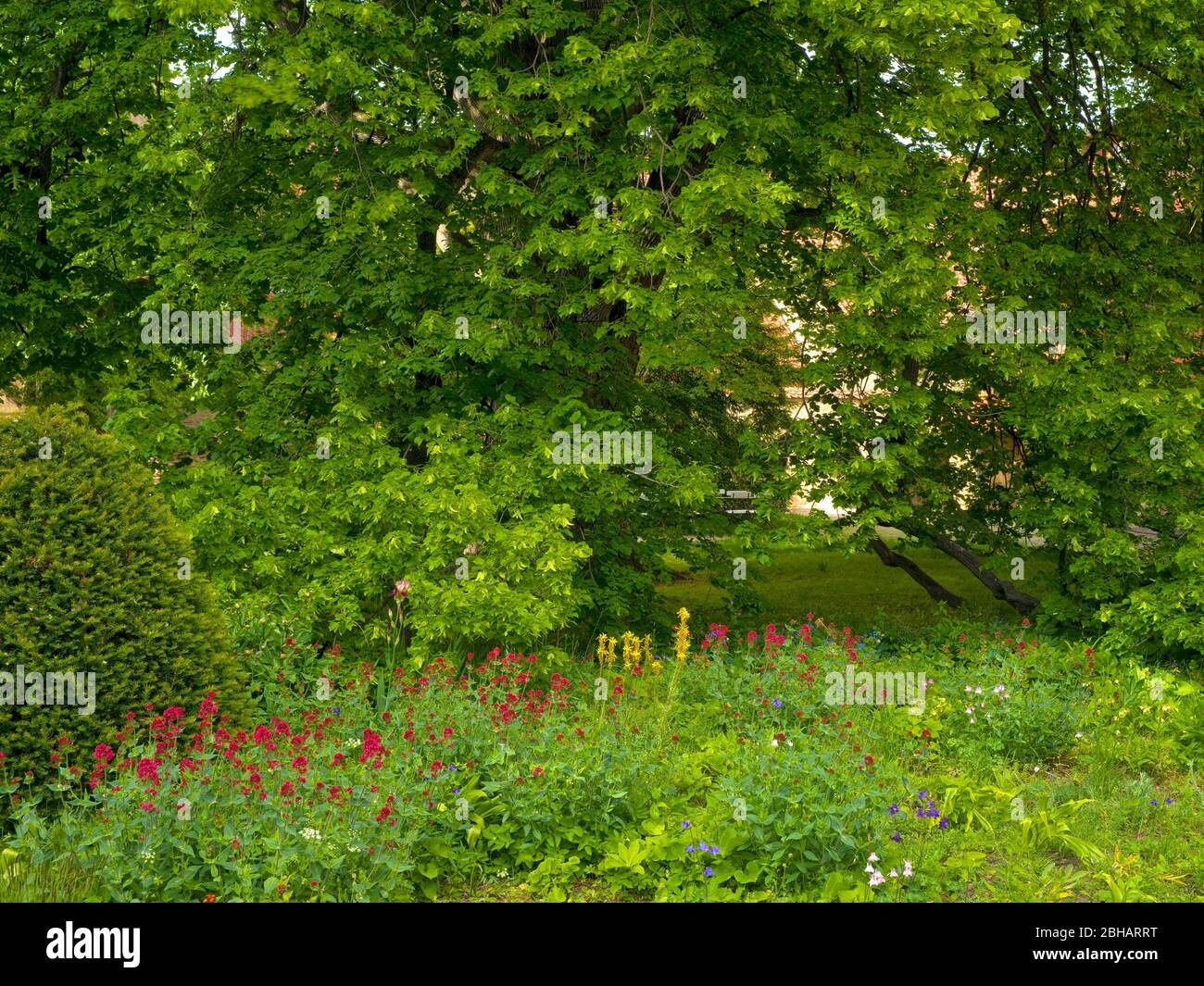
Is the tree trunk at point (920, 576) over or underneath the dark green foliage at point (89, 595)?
underneath

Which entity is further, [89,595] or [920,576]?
[920,576]

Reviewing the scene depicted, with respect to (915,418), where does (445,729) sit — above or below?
below

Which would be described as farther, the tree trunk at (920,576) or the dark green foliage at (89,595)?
the tree trunk at (920,576)

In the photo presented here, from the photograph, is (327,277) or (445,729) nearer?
(445,729)

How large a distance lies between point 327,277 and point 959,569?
1184cm

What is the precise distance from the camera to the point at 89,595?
623 cm

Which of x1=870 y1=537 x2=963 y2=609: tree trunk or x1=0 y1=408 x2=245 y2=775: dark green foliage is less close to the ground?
x1=0 y1=408 x2=245 y2=775: dark green foliage

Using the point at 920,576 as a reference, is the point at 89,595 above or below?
above

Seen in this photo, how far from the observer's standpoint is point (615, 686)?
8836mm

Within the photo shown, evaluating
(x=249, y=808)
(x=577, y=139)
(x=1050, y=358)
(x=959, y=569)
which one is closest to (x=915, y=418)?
(x=1050, y=358)

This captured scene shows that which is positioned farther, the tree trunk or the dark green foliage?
the tree trunk

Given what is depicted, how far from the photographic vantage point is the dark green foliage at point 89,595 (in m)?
6.10

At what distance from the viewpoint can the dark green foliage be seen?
240 inches
